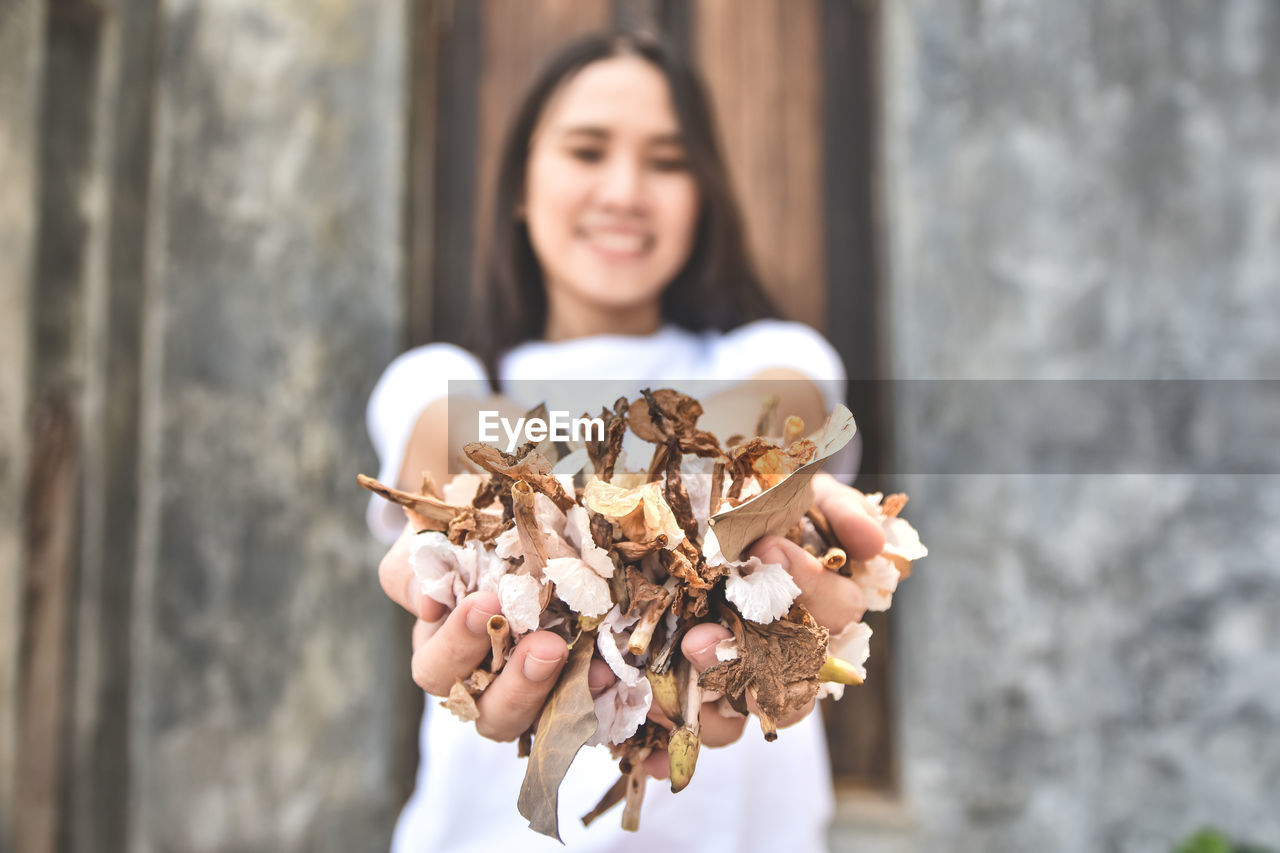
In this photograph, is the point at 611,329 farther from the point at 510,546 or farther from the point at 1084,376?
the point at 1084,376

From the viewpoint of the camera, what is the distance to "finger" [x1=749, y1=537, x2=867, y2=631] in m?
0.42

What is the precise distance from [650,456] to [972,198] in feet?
4.04

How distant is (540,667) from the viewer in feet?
1.33

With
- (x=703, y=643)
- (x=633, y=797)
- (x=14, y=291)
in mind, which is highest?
(x=14, y=291)

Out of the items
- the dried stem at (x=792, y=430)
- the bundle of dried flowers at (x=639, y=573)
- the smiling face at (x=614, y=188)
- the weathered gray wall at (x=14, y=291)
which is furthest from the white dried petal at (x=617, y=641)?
the weathered gray wall at (x=14, y=291)

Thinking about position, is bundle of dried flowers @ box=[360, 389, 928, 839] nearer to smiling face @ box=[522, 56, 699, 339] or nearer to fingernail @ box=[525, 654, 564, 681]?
fingernail @ box=[525, 654, 564, 681]

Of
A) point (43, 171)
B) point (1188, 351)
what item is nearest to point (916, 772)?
point (1188, 351)

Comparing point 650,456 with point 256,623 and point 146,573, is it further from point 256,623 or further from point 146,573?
point 146,573

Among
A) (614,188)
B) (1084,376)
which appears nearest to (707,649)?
(614,188)

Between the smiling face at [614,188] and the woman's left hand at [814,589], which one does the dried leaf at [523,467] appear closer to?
the woman's left hand at [814,589]

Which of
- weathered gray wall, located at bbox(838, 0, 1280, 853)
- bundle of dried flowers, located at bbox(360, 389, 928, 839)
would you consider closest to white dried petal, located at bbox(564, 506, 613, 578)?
bundle of dried flowers, located at bbox(360, 389, 928, 839)

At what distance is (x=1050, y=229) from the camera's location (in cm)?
147

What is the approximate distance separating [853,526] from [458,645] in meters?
0.21

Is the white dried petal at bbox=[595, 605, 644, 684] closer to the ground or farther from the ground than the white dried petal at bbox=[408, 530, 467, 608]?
closer to the ground
